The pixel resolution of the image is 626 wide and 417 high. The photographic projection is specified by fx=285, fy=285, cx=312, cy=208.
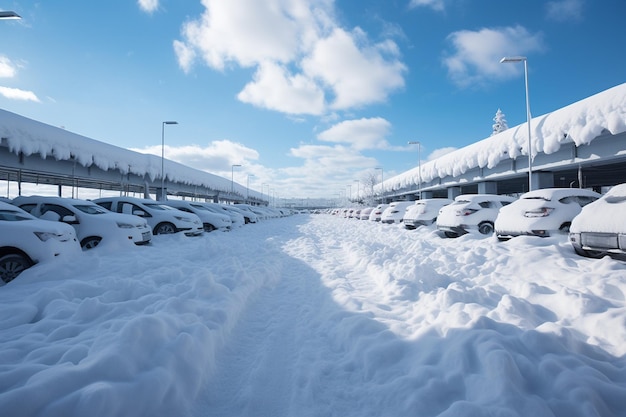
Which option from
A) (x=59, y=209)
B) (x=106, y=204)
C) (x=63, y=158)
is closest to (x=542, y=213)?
(x=59, y=209)

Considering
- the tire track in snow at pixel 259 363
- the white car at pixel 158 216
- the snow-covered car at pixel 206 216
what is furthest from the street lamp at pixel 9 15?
the tire track in snow at pixel 259 363

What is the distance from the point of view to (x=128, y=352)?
2.38 m

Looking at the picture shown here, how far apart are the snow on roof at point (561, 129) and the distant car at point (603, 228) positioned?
35.2ft

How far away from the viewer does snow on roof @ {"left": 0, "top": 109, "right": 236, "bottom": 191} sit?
51.2 ft

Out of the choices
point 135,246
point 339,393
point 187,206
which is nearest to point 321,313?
point 339,393

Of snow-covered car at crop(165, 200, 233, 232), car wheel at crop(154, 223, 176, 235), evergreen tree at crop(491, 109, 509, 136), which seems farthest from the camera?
evergreen tree at crop(491, 109, 509, 136)

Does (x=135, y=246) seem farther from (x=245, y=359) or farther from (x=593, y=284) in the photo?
(x=593, y=284)

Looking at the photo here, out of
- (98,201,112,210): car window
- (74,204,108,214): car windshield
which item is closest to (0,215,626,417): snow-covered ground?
(74,204,108,214): car windshield

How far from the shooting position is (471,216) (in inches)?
419

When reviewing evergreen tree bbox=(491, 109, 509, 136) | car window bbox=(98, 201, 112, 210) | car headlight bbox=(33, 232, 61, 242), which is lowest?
car headlight bbox=(33, 232, 61, 242)

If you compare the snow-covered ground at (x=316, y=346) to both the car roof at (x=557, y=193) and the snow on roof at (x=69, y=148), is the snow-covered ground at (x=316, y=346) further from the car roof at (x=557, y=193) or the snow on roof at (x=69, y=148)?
the snow on roof at (x=69, y=148)

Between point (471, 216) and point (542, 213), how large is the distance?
3.03 metres

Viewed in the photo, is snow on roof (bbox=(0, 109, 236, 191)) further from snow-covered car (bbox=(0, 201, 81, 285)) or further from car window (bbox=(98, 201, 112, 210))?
snow-covered car (bbox=(0, 201, 81, 285))

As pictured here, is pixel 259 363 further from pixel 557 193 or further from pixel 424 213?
pixel 424 213
